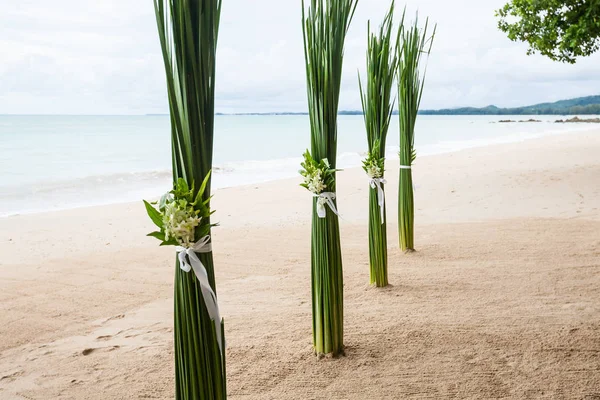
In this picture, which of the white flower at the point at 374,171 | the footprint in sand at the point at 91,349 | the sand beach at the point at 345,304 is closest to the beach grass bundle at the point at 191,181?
the sand beach at the point at 345,304

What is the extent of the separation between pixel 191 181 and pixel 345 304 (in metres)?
1.91

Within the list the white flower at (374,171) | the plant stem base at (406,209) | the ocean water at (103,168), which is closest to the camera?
the white flower at (374,171)

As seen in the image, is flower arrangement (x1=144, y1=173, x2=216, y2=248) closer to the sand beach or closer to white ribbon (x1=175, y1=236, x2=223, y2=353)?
white ribbon (x1=175, y1=236, x2=223, y2=353)

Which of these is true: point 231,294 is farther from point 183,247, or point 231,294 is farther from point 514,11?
point 514,11

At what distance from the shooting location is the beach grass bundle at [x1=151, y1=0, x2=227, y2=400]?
1.26m

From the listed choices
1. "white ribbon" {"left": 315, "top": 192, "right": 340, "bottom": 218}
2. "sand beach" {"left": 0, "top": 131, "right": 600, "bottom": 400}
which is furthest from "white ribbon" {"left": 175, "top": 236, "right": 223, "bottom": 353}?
"white ribbon" {"left": 315, "top": 192, "right": 340, "bottom": 218}

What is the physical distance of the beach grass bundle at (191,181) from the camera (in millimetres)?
1260

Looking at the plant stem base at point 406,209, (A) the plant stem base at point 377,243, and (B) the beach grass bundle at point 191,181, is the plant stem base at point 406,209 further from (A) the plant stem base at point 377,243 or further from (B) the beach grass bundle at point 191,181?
(B) the beach grass bundle at point 191,181

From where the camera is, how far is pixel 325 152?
221 cm

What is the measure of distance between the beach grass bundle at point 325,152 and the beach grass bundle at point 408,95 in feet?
4.35

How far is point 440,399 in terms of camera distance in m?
1.88

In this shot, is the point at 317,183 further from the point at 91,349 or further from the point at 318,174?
the point at 91,349

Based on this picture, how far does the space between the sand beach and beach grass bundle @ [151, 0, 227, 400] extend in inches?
27.8

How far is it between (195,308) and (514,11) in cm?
843
